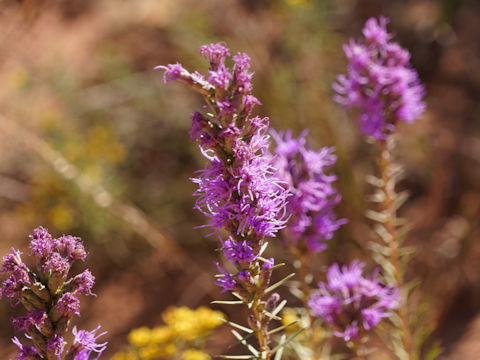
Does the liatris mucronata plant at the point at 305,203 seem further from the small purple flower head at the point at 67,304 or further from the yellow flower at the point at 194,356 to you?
the small purple flower head at the point at 67,304

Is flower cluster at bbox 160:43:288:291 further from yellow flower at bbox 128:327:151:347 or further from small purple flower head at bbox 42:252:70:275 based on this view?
yellow flower at bbox 128:327:151:347

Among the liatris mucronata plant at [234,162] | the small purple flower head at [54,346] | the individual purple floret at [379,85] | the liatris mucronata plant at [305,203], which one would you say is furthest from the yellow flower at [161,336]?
the individual purple floret at [379,85]

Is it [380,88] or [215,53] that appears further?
[380,88]

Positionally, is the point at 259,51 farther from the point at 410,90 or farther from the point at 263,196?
the point at 263,196

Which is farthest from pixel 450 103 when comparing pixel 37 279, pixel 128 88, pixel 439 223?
pixel 37 279

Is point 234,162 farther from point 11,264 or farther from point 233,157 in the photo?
point 11,264

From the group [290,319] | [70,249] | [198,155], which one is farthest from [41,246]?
[198,155]

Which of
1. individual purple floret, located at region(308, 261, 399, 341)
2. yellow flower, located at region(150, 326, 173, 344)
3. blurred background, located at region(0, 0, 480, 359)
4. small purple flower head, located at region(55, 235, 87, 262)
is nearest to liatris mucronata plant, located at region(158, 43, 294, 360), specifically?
small purple flower head, located at region(55, 235, 87, 262)
